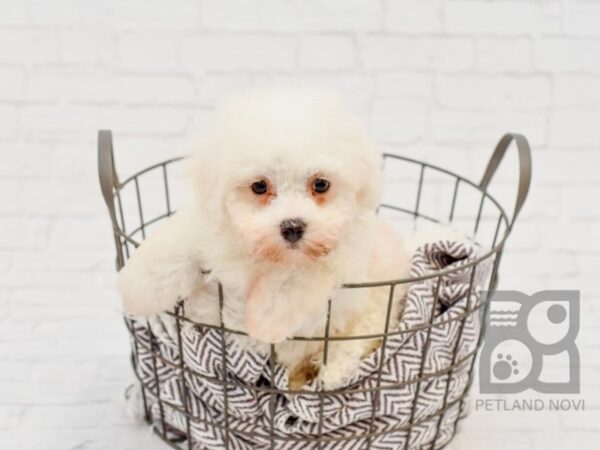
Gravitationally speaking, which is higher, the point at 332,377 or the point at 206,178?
the point at 206,178

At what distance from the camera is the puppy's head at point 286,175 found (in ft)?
3.08

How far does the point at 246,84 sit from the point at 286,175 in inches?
28.1

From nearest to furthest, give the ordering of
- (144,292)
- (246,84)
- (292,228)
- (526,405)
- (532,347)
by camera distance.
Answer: (292,228) → (144,292) → (526,405) → (532,347) → (246,84)

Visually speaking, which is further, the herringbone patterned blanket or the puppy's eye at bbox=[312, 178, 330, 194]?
the herringbone patterned blanket

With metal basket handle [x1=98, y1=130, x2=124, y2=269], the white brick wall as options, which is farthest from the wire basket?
the white brick wall

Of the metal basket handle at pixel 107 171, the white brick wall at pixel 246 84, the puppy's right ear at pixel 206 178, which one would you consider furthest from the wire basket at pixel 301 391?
the white brick wall at pixel 246 84

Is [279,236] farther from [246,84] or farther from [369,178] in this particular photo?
[246,84]

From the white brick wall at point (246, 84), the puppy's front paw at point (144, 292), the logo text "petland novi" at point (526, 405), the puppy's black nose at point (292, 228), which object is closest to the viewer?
the puppy's black nose at point (292, 228)

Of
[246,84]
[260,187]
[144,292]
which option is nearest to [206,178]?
[260,187]

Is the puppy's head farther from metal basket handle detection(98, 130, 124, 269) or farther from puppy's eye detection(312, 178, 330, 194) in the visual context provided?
metal basket handle detection(98, 130, 124, 269)

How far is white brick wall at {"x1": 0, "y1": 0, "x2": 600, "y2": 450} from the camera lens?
5.16 feet

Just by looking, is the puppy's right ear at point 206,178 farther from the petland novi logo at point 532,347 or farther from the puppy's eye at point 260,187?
the petland novi logo at point 532,347

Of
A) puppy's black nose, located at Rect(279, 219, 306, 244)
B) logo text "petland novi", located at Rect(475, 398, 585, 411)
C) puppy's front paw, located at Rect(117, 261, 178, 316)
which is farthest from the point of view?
logo text "petland novi", located at Rect(475, 398, 585, 411)

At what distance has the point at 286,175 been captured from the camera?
0.95 meters
